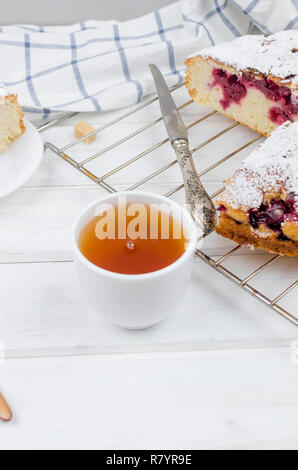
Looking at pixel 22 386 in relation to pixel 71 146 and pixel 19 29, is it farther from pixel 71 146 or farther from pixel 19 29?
pixel 19 29

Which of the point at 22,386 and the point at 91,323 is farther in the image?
the point at 91,323

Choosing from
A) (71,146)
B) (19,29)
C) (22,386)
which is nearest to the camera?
(22,386)

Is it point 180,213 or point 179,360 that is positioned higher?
point 180,213

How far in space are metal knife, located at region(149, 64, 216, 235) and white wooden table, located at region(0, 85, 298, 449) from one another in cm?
14

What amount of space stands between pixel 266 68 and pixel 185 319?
993 millimetres

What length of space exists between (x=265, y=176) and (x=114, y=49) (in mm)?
1128

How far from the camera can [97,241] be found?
147 centimetres

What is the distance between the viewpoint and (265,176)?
1.71 m

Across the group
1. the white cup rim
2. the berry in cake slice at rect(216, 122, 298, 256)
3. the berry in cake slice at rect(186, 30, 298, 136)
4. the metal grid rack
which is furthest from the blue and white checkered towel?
the white cup rim

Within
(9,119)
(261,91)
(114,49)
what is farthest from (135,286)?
(114,49)

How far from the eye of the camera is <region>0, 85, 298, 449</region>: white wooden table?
1.37 meters

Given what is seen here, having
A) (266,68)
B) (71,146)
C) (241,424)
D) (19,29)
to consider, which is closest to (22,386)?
(241,424)

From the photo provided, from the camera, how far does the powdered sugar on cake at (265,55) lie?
207cm
